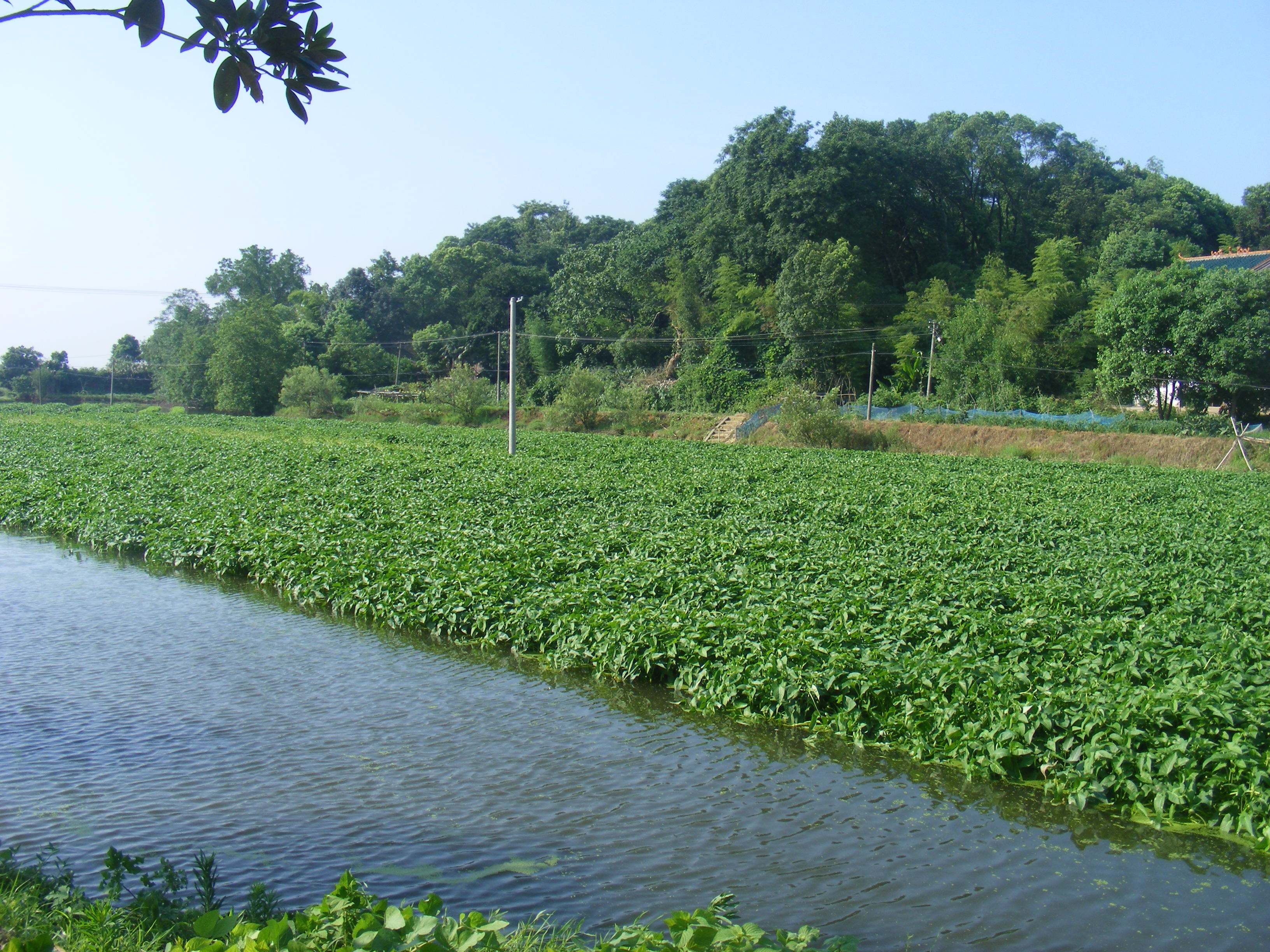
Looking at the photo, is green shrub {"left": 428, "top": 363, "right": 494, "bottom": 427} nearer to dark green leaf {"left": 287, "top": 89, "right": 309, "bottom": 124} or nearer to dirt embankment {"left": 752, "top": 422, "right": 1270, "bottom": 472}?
dirt embankment {"left": 752, "top": 422, "right": 1270, "bottom": 472}

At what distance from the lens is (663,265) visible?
62.7 metres

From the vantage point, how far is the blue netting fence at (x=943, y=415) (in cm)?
3925

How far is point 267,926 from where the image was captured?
321 cm

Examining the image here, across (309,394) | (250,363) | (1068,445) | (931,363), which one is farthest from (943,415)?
(250,363)

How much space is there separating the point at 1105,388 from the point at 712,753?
1560 inches

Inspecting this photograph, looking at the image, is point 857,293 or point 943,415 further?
point 857,293

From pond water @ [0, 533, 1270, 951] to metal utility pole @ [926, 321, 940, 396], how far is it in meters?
42.1

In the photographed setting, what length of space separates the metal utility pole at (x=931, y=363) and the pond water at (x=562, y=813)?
138 feet

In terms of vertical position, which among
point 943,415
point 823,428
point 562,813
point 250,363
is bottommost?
point 562,813

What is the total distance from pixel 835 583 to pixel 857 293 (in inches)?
1853

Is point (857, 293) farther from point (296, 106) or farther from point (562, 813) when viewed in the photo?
point (296, 106)

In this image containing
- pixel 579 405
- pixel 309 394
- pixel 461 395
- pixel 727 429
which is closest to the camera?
pixel 727 429

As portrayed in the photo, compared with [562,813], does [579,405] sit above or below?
above

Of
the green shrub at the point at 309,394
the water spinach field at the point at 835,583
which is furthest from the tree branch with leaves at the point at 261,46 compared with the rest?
the green shrub at the point at 309,394
